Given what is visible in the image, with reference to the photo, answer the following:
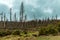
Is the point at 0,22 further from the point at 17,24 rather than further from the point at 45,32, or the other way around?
the point at 45,32

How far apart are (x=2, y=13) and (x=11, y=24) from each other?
8.37 m

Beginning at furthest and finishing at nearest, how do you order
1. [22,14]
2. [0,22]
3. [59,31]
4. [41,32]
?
[0,22], [22,14], [59,31], [41,32]

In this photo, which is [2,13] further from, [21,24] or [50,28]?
[50,28]

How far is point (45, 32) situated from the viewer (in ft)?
189

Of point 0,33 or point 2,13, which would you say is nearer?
point 0,33

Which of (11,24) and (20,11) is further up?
(20,11)

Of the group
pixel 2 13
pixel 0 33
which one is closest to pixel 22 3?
pixel 2 13

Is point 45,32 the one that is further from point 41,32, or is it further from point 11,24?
point 11,24

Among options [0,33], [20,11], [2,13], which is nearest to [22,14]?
[20,11]

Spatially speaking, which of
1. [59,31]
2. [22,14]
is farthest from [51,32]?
[22,14]

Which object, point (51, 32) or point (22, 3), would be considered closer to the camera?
point (51, 32)

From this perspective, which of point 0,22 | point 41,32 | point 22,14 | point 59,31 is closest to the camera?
point 41,32

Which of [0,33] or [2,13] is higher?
[2,13]

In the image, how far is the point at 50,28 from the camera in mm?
58688
